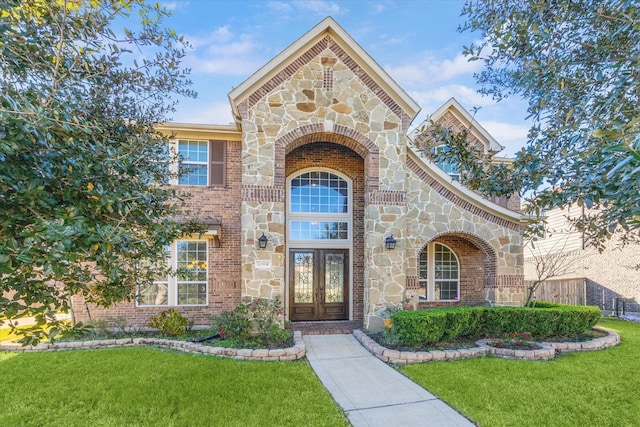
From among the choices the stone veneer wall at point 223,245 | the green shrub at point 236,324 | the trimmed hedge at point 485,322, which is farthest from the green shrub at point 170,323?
the trimmed hedge at point 485,322

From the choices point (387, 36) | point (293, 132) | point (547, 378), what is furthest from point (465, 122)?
point (547, 378)

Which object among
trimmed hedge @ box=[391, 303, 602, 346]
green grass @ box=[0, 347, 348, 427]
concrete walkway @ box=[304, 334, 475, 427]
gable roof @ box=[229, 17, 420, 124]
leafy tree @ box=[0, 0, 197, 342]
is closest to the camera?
leafy tree @ box=[0, 0, 197, 342]

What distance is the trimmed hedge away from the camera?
316 inches

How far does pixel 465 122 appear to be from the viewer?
49.0ft

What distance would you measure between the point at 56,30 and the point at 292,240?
8814 millimetres

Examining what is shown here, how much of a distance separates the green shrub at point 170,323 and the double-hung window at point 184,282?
2.77 ft

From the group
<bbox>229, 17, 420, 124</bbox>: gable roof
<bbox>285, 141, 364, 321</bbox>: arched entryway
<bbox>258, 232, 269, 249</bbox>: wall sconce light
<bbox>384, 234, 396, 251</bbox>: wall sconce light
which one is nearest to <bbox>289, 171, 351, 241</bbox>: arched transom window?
<bbox>285, 141, 364, 321</bbox>: arched entryway

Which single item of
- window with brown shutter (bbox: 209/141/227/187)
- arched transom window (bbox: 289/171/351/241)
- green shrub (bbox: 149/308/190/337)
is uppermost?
window with brown shutter (bbox: 209/141/227/187)

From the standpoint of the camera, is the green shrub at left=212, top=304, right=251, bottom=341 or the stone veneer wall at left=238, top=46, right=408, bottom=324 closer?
the green shrub at left=212, top=304, right=251, bottom=341

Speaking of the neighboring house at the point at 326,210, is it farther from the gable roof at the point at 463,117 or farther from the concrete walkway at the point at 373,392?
the gable roof at the point at 463,117

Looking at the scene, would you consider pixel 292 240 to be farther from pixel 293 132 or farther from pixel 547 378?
pixel 547 378

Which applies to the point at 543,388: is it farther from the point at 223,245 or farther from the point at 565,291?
the point at 565,291

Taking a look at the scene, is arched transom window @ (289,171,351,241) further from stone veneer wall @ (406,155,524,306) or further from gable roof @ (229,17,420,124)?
gable roof @ (229,17,420,124)

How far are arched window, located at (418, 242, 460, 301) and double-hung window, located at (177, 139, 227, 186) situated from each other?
773cm
